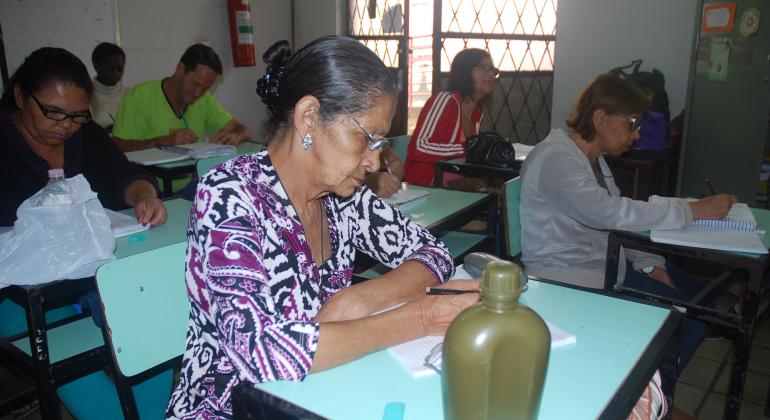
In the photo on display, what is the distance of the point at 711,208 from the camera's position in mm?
2217

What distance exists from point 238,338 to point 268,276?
0.64 ft

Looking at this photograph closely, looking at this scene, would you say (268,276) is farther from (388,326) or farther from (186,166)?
(186,166)

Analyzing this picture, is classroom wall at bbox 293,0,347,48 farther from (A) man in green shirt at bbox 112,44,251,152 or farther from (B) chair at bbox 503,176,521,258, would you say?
(B) chair at bbox 503,176,521,258

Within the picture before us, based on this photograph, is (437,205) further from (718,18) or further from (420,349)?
(718,18)

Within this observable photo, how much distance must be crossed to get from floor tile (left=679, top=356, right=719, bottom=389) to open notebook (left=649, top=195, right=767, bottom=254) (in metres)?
0.79

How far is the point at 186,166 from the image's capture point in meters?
3.18

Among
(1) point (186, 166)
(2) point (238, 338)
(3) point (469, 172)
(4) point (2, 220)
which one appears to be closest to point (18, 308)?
(4) point (2, 220)

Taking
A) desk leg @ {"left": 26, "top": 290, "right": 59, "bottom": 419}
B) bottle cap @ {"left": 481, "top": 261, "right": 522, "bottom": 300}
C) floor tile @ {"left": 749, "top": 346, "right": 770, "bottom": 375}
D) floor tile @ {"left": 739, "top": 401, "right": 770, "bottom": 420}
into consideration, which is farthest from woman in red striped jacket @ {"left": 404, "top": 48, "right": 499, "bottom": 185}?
bottle cap @ {"left": 481, "top": 261, "right": 522, "bottom": 300}

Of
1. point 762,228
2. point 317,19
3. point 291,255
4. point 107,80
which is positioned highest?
point 317,19

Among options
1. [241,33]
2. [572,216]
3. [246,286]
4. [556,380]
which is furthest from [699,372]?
[241,33]

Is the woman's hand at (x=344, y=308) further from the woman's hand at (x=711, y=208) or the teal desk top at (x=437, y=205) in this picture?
the woman's hand at (x=711, y=208)

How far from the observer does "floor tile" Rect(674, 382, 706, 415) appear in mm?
2381

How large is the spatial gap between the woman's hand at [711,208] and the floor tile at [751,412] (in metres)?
0.82

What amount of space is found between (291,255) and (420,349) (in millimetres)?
318
